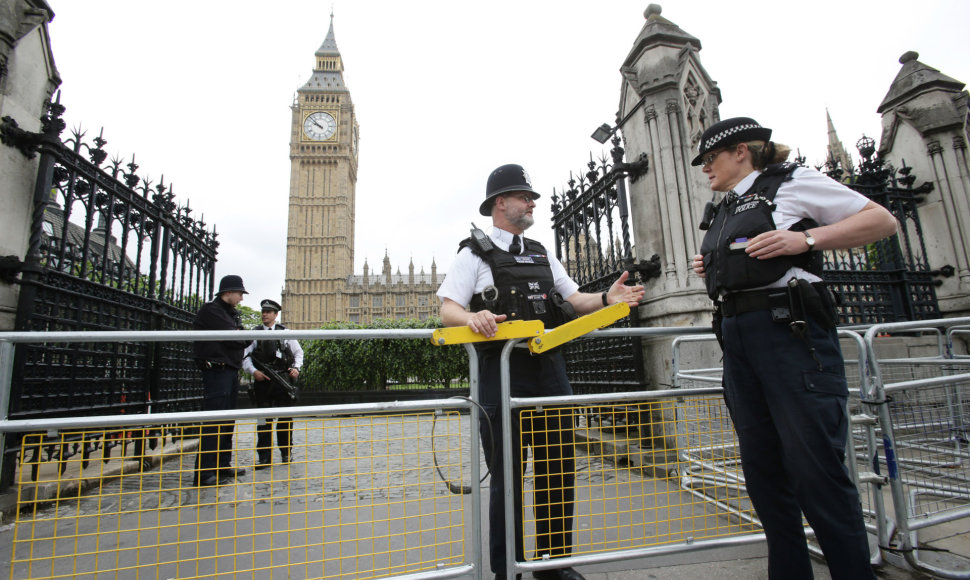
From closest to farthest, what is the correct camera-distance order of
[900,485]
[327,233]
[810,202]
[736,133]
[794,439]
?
1. [794,439]
2. [810,202]
3. [736,133]
4. [900,485]
5. [327,233]

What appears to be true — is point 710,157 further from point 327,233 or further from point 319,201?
point 319,201

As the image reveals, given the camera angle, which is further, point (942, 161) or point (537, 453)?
point (942, 161)

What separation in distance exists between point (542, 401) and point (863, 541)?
3.94 feet

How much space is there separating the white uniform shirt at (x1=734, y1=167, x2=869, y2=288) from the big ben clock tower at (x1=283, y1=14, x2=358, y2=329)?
214ft

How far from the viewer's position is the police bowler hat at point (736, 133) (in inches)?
75.2

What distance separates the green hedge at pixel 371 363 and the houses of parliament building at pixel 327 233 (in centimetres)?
4257

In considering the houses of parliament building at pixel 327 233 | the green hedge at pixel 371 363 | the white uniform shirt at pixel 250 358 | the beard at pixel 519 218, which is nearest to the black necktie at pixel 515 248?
the beard at pixel 519 218

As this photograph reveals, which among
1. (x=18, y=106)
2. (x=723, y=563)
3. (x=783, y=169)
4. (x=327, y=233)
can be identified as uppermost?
(x=327, y=233)

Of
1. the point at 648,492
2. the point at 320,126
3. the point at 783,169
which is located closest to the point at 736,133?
the point at 783,169

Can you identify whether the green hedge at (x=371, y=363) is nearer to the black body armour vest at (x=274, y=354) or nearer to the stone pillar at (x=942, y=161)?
the black body armour vest at (x=274, y=354)

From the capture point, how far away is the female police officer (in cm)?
155

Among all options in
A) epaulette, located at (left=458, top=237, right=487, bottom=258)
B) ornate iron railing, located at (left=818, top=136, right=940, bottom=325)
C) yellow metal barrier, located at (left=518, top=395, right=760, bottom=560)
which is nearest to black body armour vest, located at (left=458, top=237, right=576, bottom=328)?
epaulette, located at (left=458, top=237, right=487, bottom=258)

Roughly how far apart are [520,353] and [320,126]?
72.1 metres

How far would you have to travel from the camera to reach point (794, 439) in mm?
1603
